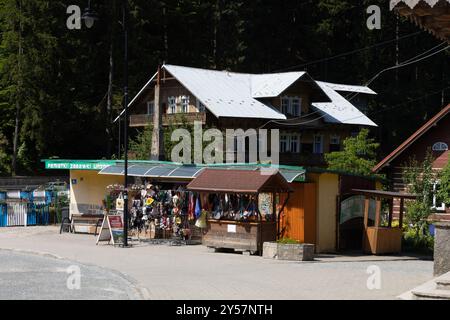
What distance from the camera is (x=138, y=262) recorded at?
22047 mm

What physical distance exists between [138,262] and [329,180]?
784cm

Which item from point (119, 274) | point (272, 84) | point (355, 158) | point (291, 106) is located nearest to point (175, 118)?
point (272, 84)

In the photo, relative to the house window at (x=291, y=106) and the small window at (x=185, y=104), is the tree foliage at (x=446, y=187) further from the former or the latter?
the house window at (x=291, y=106)

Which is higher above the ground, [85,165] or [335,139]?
[335,139]

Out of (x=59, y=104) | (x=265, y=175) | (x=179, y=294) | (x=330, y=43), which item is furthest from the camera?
(x=330, y=43)

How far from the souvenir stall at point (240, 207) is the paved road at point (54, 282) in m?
5.42

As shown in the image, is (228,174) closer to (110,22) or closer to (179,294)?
(179,294)

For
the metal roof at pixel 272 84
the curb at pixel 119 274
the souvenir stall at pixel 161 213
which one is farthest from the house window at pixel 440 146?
the curb at pixel 119 274

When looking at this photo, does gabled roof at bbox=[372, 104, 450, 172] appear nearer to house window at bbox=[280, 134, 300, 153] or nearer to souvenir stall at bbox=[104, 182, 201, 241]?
souvenir stall at bbox=[104, 182, 201, 241]

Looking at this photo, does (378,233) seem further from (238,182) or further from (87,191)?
(87,191)

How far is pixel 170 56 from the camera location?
6444 centimetres

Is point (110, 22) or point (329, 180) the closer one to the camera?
point (329, 180)

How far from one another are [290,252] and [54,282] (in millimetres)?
8328
